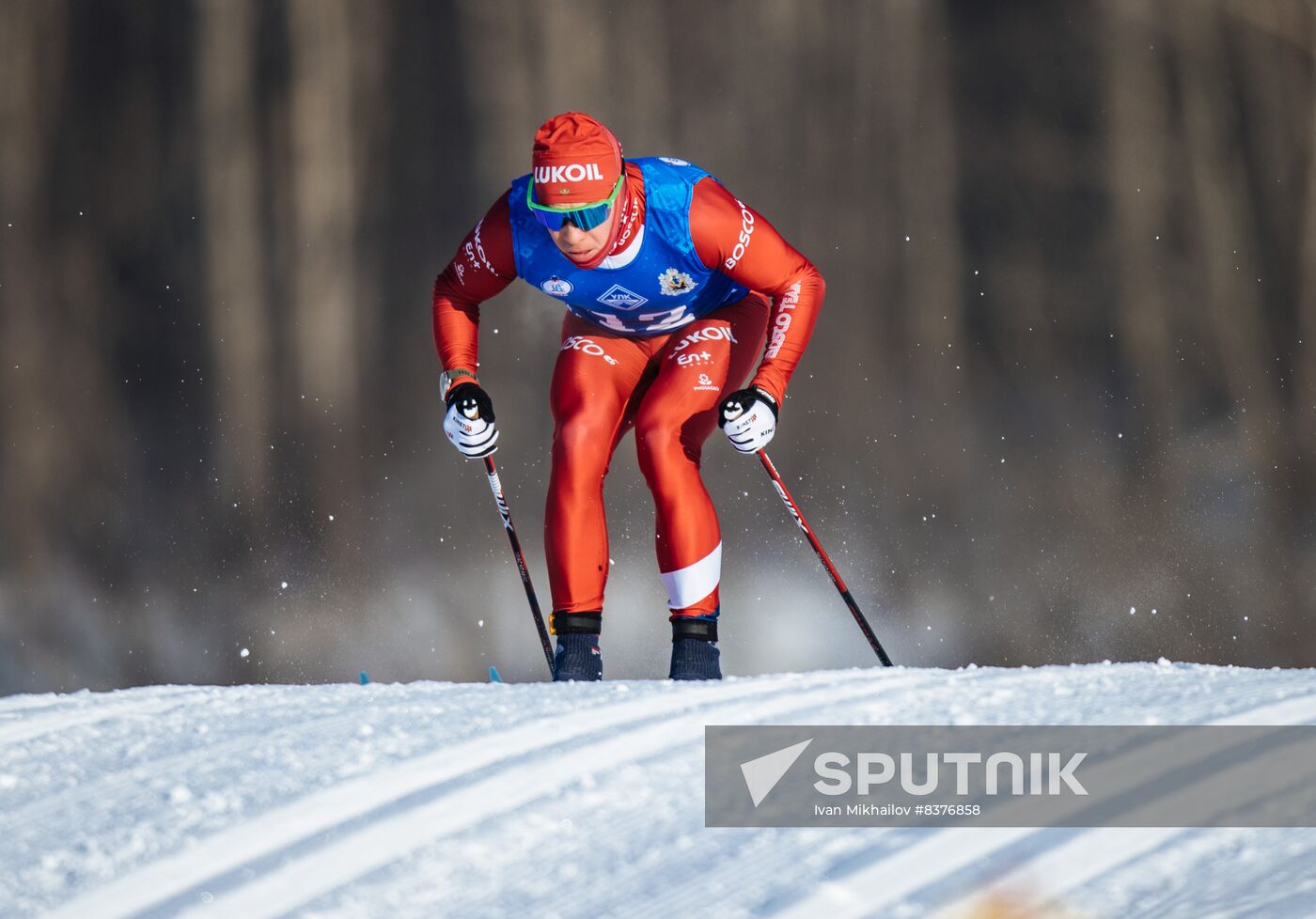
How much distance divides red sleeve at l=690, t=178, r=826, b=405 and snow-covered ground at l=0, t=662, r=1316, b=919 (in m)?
0.58

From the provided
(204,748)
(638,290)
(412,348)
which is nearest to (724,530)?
(412,348)

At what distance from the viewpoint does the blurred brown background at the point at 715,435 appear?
11.7 feet

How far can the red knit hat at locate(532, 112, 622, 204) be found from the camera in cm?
192

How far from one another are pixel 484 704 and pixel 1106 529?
7.97 feet

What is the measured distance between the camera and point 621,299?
6.91ft

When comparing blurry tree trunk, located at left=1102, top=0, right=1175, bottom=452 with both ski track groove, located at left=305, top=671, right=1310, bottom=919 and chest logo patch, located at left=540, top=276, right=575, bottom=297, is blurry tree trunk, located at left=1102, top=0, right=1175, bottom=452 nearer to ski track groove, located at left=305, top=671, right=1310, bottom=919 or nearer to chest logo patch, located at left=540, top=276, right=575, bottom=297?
chest logo patch, located at left=540, top=276, right=575, bottom=297

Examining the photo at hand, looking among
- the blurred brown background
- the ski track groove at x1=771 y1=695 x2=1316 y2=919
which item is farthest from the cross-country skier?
the blurred brown background

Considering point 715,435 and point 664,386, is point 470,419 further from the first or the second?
point 715,435

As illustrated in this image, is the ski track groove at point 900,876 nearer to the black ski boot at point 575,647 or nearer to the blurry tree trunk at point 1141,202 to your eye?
the black ski boot at point 575,647

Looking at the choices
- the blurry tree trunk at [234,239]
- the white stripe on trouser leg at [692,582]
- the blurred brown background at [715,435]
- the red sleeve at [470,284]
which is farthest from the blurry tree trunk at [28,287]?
the white stripe on trouser leg at [692,582]

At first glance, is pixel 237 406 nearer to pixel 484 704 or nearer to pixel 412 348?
pixel 412 348

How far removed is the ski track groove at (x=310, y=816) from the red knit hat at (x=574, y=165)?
29.7 inches

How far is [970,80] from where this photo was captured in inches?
142

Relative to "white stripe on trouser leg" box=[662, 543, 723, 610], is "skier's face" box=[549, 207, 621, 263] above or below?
above
